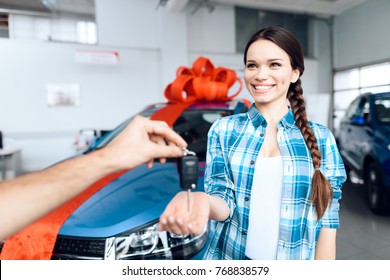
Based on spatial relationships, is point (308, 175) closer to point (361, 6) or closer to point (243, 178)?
point (243, 178)

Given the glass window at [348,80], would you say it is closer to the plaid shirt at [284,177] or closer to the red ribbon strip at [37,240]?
the plaid shirt at [284,177]

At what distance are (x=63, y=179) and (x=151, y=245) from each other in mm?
504

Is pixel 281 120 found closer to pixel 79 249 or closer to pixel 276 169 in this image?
pixel 276 169

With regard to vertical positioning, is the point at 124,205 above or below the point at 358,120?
below

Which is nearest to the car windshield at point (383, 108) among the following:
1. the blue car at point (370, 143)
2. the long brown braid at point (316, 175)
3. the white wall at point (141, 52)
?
the blue car at point (370, 143)

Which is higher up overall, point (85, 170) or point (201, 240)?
point (85, 170)

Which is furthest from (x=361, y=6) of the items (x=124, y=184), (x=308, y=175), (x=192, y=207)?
(x=124, y=184)

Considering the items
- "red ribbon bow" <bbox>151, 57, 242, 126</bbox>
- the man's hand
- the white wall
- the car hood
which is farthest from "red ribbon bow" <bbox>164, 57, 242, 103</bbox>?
the white wall

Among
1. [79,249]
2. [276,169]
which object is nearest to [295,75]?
[276,169]

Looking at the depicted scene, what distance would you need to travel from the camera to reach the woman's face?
56 centimetres

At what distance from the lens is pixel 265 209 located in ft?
2.00

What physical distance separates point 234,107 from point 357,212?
69cm

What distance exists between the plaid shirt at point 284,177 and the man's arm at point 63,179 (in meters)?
0.25
